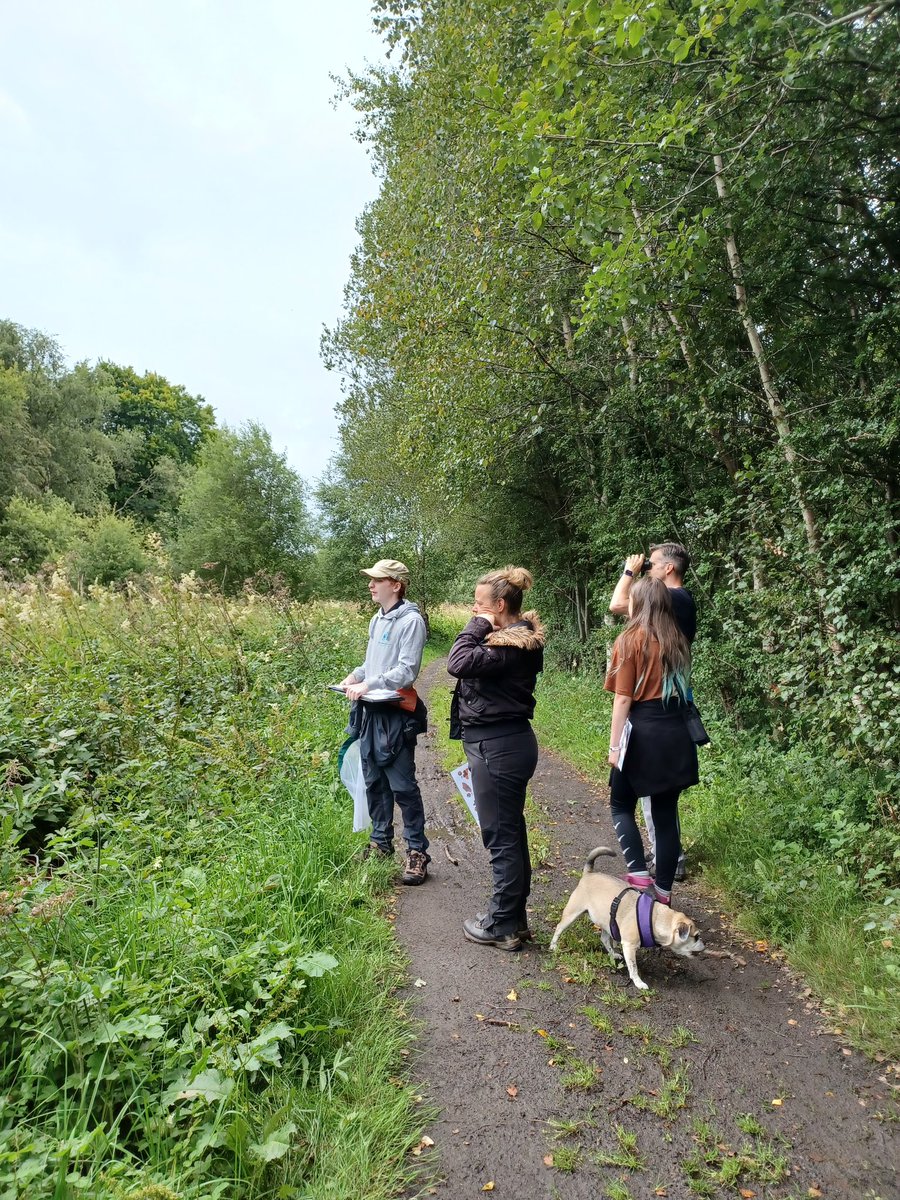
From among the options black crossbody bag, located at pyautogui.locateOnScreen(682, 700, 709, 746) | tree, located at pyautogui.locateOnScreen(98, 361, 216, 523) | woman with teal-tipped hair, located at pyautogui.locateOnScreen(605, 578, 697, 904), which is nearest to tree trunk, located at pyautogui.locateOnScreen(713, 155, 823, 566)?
black crossbody bag, located at pyautogui.locateOnScreen(682, 700, 709, 746)

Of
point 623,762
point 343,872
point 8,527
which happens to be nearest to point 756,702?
point 623,762

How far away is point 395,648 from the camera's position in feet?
13.8

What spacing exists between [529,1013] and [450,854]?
192cm

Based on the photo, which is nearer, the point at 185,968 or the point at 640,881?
the point at 185,968

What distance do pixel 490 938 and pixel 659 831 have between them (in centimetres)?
115

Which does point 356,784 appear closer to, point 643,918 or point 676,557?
point 643,918

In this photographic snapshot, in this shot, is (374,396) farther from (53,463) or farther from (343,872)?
(53,463)

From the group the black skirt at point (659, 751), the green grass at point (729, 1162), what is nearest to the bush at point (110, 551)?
the black skirt at point (659, 751)

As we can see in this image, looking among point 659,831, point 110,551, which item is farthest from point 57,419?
point 659,831

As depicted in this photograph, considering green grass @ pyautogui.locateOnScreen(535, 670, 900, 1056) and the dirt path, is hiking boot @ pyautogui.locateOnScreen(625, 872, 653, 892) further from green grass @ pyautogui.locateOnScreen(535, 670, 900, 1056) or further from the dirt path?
green grass @ pyautogui.locateOnScreen(535, 670, 900, 1056)

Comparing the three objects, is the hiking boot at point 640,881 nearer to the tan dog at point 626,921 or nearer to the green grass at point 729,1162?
the tan dog at point 626,921

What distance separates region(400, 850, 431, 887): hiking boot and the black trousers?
36.8 inches

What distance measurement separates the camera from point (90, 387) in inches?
1158

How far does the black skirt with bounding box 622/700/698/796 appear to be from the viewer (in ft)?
11.0
